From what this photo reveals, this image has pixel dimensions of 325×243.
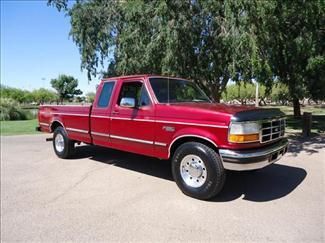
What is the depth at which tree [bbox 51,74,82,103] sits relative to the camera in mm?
82812

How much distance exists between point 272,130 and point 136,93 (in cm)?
278

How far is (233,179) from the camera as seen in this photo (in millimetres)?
6273

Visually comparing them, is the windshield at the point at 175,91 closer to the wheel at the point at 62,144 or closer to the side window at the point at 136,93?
the side window at the point at 136,93

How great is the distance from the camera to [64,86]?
83.6 m

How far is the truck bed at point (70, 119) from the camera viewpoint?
7492 mm

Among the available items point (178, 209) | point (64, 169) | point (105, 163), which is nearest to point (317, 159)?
point (178, 209)

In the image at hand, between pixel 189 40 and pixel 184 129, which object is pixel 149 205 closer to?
pixel 184 129

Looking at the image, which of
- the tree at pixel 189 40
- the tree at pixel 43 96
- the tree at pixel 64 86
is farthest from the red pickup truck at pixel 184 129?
the tree at pixel 43 96

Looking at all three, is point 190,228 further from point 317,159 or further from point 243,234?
point 317,159

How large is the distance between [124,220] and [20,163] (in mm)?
4997

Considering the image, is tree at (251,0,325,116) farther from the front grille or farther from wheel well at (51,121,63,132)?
wheel well at (51,121,63,132)

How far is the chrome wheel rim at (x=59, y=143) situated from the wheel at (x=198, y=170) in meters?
4.20

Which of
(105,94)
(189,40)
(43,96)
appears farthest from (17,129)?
(43,96)

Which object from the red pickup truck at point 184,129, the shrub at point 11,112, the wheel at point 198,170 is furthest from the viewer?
the shrub at point 11,112
